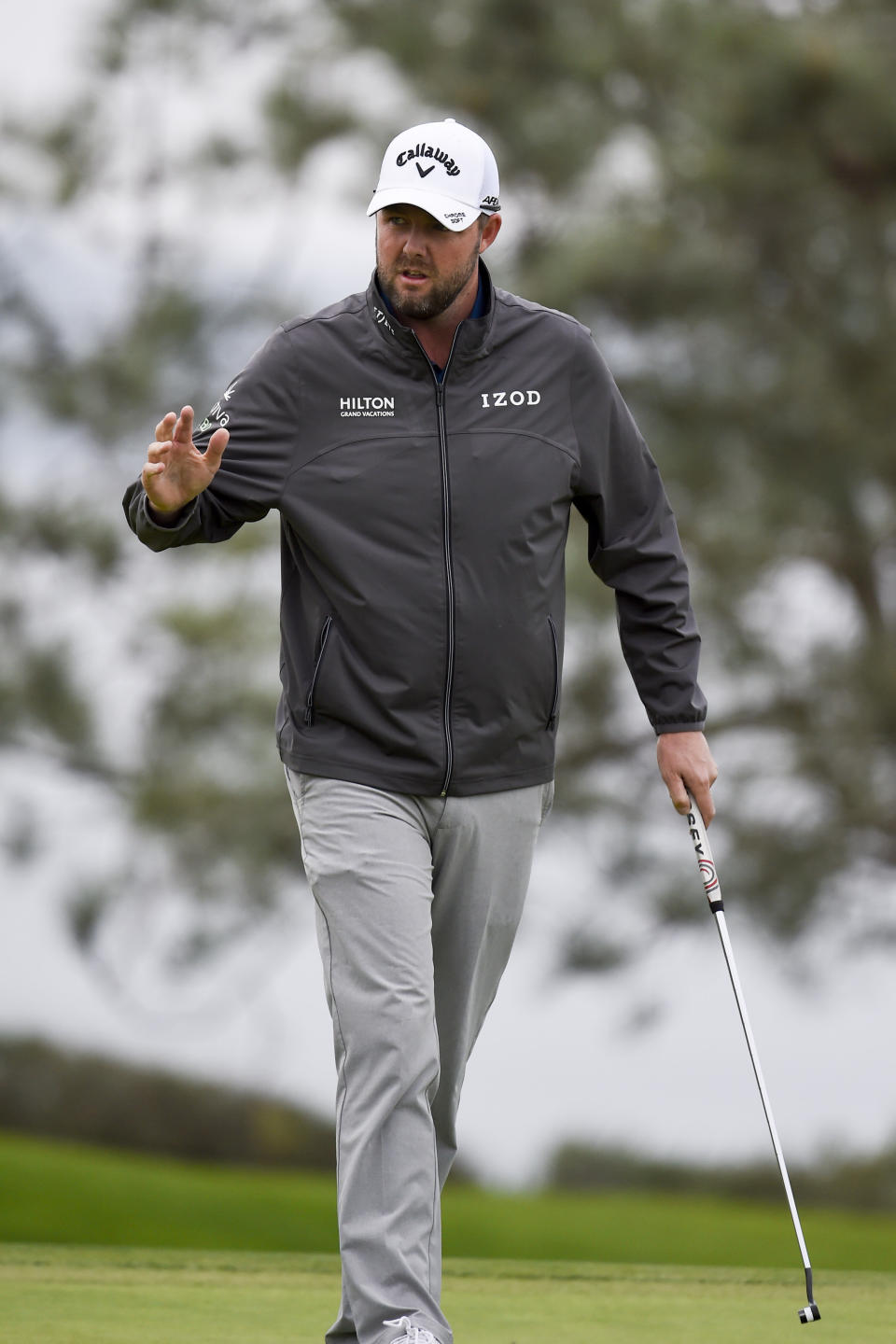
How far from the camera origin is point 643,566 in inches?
110

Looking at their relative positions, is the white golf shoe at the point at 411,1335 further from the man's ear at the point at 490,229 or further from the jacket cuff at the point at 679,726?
the man's ear at the point at 490,229

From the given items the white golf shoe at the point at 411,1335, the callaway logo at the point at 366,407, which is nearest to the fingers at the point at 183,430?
the callaway logo at the point at 366,407

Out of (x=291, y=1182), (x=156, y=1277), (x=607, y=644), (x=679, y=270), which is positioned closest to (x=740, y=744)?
(x=607, y=644)

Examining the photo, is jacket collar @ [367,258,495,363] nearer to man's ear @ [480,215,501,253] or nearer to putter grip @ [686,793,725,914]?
man's ear @ [480,215,501,253]

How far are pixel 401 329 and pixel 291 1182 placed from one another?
5.58m

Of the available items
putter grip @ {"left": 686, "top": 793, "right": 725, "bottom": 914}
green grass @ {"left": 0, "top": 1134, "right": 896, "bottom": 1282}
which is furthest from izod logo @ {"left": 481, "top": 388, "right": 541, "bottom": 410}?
green grass @ {"left": 0, "top": 1134, "right": 896, "bottom": 1282}

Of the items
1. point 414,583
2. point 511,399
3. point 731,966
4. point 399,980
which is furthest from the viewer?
point 731,966

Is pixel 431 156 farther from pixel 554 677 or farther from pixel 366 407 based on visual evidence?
pixel 554 677

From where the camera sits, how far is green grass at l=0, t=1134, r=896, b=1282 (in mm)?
5883

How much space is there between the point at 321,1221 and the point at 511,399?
4326 millimetres

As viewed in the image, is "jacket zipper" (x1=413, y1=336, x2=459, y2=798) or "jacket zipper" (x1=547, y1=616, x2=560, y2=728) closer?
"jacket zipper" (x1=413, y1=336, x2=459, y2=798)

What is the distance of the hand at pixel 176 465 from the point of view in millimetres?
2432

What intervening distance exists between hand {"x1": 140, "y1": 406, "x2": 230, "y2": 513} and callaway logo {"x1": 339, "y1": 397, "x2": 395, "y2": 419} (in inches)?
6.6

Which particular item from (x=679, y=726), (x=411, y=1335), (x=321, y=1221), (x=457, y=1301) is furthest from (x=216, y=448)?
(x=321, y=1221)
